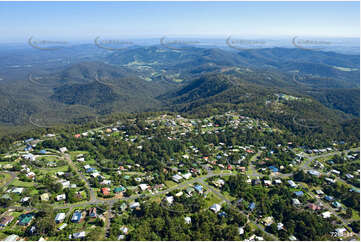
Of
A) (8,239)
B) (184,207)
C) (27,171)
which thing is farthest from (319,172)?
(27,171)

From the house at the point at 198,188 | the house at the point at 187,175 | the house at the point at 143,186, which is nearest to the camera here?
the house at the point at 143,186

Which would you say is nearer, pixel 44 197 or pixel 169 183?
pixel 44 197

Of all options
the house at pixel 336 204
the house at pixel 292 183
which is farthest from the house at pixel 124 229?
the house at pixel 336 204

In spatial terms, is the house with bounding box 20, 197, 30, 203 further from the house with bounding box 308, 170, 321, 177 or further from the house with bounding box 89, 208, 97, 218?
the house with bounding box 308, 170, 321, 177

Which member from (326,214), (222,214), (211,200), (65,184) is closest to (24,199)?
(65,184)

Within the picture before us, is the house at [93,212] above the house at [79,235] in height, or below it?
below

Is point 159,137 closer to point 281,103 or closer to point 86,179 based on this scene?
point 86,179

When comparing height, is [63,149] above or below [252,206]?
above

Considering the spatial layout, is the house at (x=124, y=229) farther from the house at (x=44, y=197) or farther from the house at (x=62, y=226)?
the house at (x=44, y=197)

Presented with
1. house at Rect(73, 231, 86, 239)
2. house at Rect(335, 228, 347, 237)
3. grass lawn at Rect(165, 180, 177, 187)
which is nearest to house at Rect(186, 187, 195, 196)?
grass lawn at Rect(165, 180, 177, 187)

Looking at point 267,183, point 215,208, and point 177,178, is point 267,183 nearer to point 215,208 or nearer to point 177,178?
point 215,208
